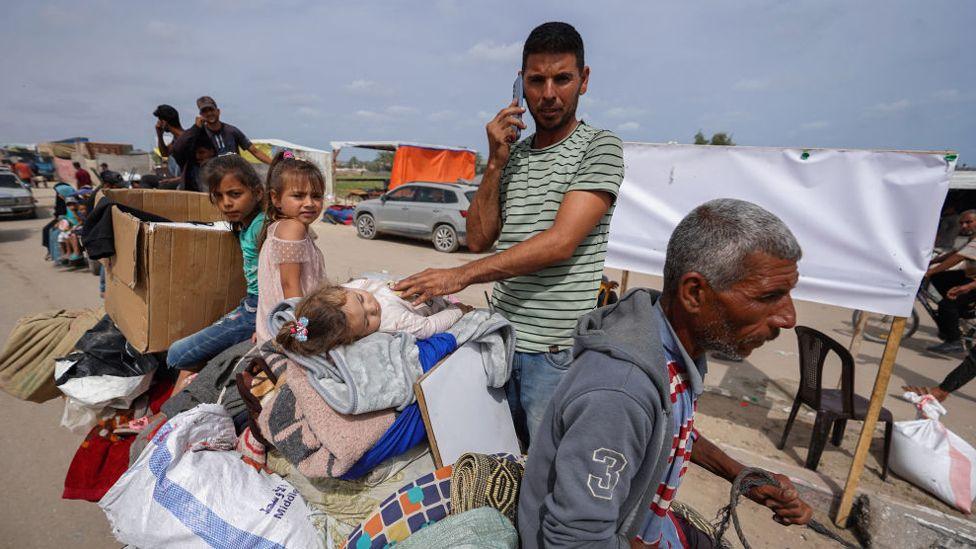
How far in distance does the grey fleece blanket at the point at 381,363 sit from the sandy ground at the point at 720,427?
2.20 m

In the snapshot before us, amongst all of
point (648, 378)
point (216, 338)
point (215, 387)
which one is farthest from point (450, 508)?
point (216, 338)

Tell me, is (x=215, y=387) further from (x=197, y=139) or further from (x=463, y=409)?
(x=197, y=139)

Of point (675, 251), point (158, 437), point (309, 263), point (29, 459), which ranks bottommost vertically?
point (29, 459)

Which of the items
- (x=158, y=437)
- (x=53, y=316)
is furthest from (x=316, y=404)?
(x=53, y=316)

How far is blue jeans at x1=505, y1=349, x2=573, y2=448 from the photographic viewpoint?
1.84 meters

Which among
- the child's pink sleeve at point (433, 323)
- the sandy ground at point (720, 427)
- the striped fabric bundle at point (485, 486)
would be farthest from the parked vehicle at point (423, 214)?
the striped fabric bundle at point (485, 486)

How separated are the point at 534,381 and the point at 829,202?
2735 mm

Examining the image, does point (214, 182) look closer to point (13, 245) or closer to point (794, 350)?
point (794, 350)

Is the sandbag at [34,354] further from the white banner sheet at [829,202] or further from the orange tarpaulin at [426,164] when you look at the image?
the orange tarpaulin at [426,164]

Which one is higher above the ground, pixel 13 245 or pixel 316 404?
pixel 316 404

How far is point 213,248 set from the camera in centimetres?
239

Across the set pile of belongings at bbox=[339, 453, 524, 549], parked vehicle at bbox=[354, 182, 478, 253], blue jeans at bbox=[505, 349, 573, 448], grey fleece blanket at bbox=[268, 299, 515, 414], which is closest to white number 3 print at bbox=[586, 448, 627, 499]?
pile of belongings at bbox=[339, 453, 524, 549]

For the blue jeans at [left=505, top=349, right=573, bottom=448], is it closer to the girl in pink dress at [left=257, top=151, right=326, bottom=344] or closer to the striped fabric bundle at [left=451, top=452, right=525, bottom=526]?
the striped fabric bundle at [left=451, top=452, right=525, bottom=526]

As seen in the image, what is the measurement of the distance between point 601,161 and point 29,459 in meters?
4.49
